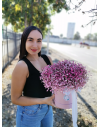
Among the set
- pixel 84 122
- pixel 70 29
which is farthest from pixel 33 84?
pixel 70 29

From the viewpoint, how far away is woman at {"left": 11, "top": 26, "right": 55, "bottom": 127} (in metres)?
1.15

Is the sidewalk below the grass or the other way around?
the other way around

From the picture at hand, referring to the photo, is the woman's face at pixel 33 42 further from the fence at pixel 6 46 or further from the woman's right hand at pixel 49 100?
the fence at pixel 6 46

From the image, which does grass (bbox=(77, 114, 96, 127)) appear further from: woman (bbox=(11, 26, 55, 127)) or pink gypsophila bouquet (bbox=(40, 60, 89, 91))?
pink gypsophila bouquet (bbox=(40, 60, 89, 91))

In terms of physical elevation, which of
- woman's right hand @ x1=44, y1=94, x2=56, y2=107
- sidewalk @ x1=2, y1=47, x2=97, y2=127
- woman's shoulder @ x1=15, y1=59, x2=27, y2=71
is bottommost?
sidewalk @ x1=2, y1=47, x2=97, y2=127

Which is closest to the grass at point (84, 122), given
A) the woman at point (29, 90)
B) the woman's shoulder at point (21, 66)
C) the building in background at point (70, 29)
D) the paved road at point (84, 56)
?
the woman at point (29, 90)

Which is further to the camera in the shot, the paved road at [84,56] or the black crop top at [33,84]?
the paved road at [84,56]

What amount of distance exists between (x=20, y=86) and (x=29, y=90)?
123 millimetres

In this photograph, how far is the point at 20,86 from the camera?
1156 mm

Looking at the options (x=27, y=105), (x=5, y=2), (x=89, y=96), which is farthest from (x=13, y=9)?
(x=27, y=105)

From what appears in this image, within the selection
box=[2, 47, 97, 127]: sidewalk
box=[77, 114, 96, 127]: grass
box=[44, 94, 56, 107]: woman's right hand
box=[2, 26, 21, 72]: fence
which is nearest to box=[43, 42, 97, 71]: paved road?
box=[2, 47, 97, 127]: sidewalk

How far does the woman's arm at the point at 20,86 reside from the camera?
1.13 metres

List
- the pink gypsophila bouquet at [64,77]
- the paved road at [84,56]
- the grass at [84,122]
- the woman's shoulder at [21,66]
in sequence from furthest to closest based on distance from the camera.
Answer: the paved road at [84,56]
the grass at [84,122]
the woman's shoulder at [21,66]
the pink gypsophila bouquet at [64,77]

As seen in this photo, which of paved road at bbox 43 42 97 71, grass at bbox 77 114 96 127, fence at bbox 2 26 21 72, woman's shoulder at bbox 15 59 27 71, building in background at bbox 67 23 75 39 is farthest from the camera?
building in background at bbox 67 23 75 39
